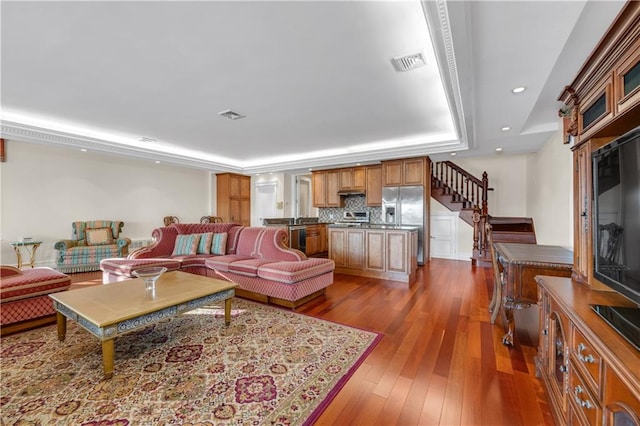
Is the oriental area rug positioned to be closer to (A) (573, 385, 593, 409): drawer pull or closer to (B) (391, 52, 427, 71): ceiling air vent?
(A) (573, 385, 593, 409): drawer pull

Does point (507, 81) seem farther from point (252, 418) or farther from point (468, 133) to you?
point (252, 418)

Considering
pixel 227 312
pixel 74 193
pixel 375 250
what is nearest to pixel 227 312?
pixel 227 312

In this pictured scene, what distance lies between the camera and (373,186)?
21.7 ft

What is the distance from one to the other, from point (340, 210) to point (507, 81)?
211 inches

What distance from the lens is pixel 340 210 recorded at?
7.63 m

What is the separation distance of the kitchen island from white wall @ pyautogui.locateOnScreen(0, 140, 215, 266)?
507 cm

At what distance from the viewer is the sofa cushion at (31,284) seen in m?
2.51

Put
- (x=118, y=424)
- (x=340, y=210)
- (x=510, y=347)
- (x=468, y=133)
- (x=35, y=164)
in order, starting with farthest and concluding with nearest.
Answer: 1. (x=340, y=210)
2. (x=35, y=164)
3. (x=468, y=133)
4. (x=510, y=347)
5. (x=118, y=424)

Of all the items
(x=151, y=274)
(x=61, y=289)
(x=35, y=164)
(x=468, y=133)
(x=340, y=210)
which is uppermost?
(x=468, y=133)

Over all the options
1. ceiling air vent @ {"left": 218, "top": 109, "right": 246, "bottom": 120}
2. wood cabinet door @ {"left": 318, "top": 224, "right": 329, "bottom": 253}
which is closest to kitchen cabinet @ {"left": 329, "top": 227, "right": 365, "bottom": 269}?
wood cabinet door @ {"left": 318, "top": 224, "right": 329, "bottom": 253}

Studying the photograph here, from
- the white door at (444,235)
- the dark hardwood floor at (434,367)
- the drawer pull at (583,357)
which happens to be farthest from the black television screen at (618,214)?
the white door at (444,235)

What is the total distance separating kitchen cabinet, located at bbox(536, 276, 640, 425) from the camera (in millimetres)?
857

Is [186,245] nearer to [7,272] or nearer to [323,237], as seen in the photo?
[7,272]

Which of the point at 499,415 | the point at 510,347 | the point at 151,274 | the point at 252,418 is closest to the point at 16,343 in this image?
the point at 151,274
